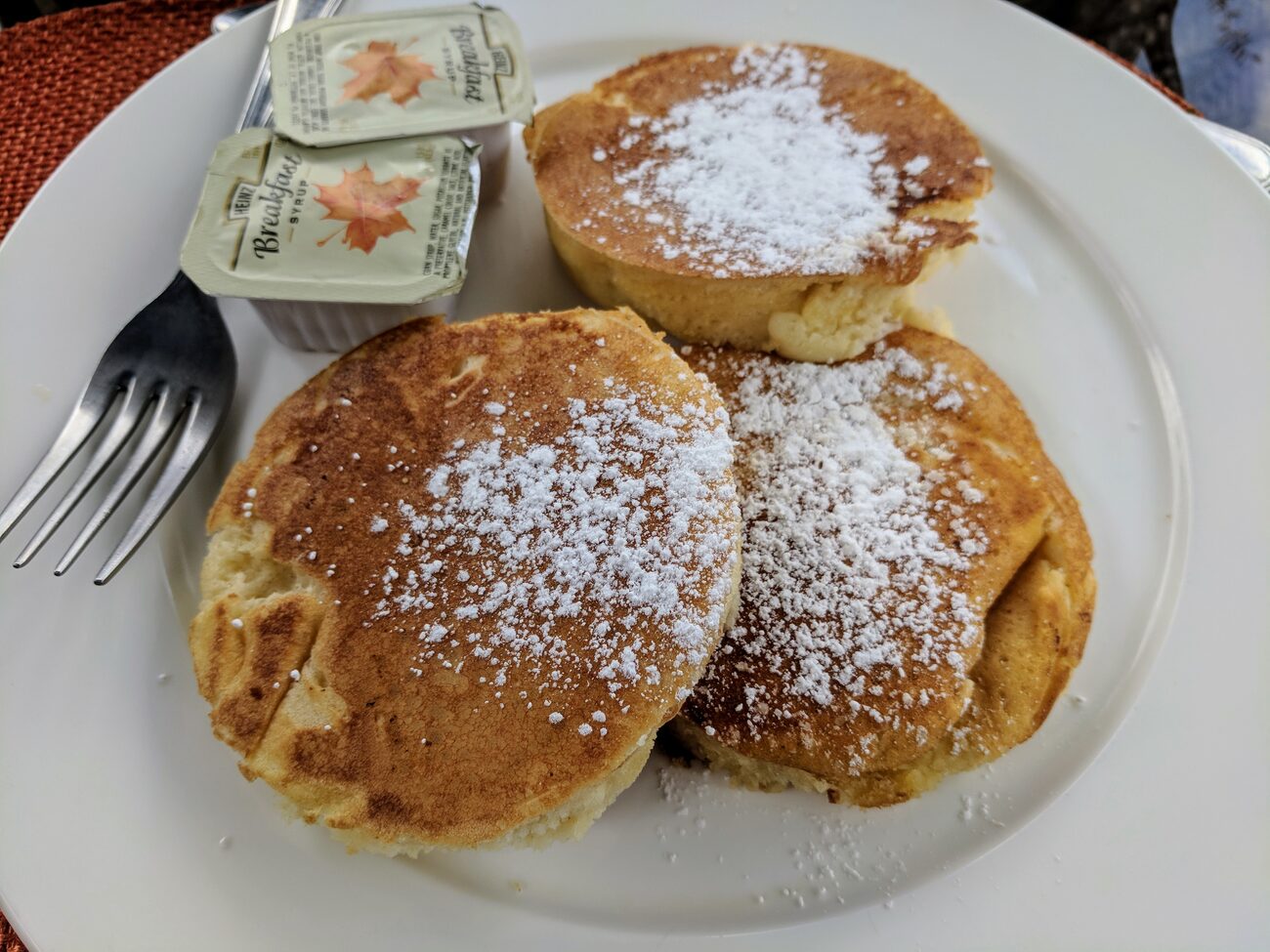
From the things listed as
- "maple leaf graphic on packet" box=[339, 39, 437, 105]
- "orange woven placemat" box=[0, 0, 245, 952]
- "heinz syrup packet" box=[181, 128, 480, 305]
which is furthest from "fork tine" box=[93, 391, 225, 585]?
"orange woven placemat" box=[0, 0, 245, 952]

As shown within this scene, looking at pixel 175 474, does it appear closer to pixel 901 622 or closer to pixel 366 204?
pixel 366 204

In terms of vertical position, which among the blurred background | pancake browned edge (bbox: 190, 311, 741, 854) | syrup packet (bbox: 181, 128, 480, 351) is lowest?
pancake browned edge (bbox: 190, 311, 741, 854)

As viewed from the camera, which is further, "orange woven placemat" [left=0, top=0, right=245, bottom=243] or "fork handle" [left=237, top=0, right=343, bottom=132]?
"orange woven placemat" [left=0, top=0, right=245, bottom=243]

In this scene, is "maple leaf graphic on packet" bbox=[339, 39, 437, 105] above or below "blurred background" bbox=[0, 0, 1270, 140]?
below

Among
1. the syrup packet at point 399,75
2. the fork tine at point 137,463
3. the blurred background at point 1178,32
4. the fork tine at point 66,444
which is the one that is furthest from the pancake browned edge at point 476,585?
the blurred background at point 1178,32

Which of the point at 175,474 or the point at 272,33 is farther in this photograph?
the point at 272,33

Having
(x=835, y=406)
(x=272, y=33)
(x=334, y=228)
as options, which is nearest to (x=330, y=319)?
(x=334, y=228)

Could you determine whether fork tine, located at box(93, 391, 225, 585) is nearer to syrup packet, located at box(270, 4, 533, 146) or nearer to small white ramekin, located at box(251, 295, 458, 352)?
small white ramekin, located at box(251, 295, 458, 352)
